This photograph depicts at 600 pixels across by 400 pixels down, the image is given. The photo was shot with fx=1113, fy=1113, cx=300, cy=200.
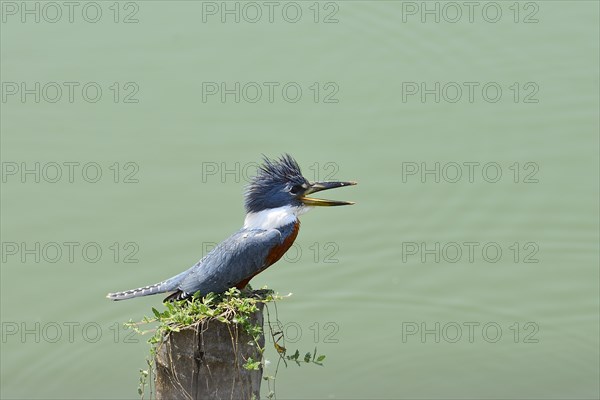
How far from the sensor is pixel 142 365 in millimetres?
7902

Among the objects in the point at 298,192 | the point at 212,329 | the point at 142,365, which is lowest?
the point at 142,365

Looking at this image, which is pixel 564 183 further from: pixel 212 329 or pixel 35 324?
pixel 212 329

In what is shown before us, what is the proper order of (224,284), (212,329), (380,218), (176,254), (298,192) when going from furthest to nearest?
(380,218)
(176,254)
(298,192)
(224,284)
(212,329)

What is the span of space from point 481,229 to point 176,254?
2480 mm

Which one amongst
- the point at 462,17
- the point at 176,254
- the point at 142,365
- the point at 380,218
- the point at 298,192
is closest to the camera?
the point at 298,192

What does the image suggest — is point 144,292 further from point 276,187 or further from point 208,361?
point 276,187

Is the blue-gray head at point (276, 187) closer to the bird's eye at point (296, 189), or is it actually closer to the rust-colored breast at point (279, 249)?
the bird's eye at point (296, 189)

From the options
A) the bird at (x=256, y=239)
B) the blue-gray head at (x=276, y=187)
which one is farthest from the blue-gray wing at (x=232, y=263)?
the blue-gray head at (x=276, y=187)

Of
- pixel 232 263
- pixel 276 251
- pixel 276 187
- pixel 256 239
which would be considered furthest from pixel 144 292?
pixel 276 187

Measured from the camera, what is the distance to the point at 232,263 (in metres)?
5.86

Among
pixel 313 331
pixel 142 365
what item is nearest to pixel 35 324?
pixel 142 365

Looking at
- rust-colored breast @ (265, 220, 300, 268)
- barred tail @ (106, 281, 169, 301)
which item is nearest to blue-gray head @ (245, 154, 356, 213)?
rust-colored breast @ (265, 220, 300, 268)

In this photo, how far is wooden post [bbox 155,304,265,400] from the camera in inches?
203

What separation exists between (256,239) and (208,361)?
3.26 feet
